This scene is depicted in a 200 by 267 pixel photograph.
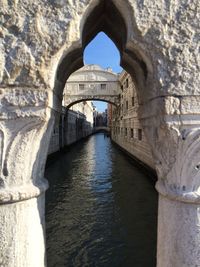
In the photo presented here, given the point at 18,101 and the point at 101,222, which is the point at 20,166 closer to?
the point at 18,101

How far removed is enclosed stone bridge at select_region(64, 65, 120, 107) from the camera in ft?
64.0

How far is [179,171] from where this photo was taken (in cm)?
155

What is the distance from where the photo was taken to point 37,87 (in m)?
1.47

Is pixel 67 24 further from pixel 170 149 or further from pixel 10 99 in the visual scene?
pixel 170 149

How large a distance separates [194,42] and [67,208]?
5.06m

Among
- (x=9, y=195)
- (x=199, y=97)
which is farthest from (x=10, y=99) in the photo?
(x=199, y=97)

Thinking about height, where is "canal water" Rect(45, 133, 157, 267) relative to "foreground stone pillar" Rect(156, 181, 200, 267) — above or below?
below

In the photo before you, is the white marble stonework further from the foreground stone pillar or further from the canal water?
the canal water

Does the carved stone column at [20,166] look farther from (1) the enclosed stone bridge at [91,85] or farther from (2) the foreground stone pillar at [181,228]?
(1) the enclosed stone bridge at [91,85]

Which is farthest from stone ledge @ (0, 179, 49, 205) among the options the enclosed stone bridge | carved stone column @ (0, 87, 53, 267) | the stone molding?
the enclosed stone bridge

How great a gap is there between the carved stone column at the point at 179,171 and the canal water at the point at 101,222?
2.23 metres

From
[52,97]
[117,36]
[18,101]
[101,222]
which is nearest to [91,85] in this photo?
[101,222]

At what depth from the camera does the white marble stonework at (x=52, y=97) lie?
1.45 m

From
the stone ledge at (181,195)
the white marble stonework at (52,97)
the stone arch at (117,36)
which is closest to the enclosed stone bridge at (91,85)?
the stone arch at (117,36)
